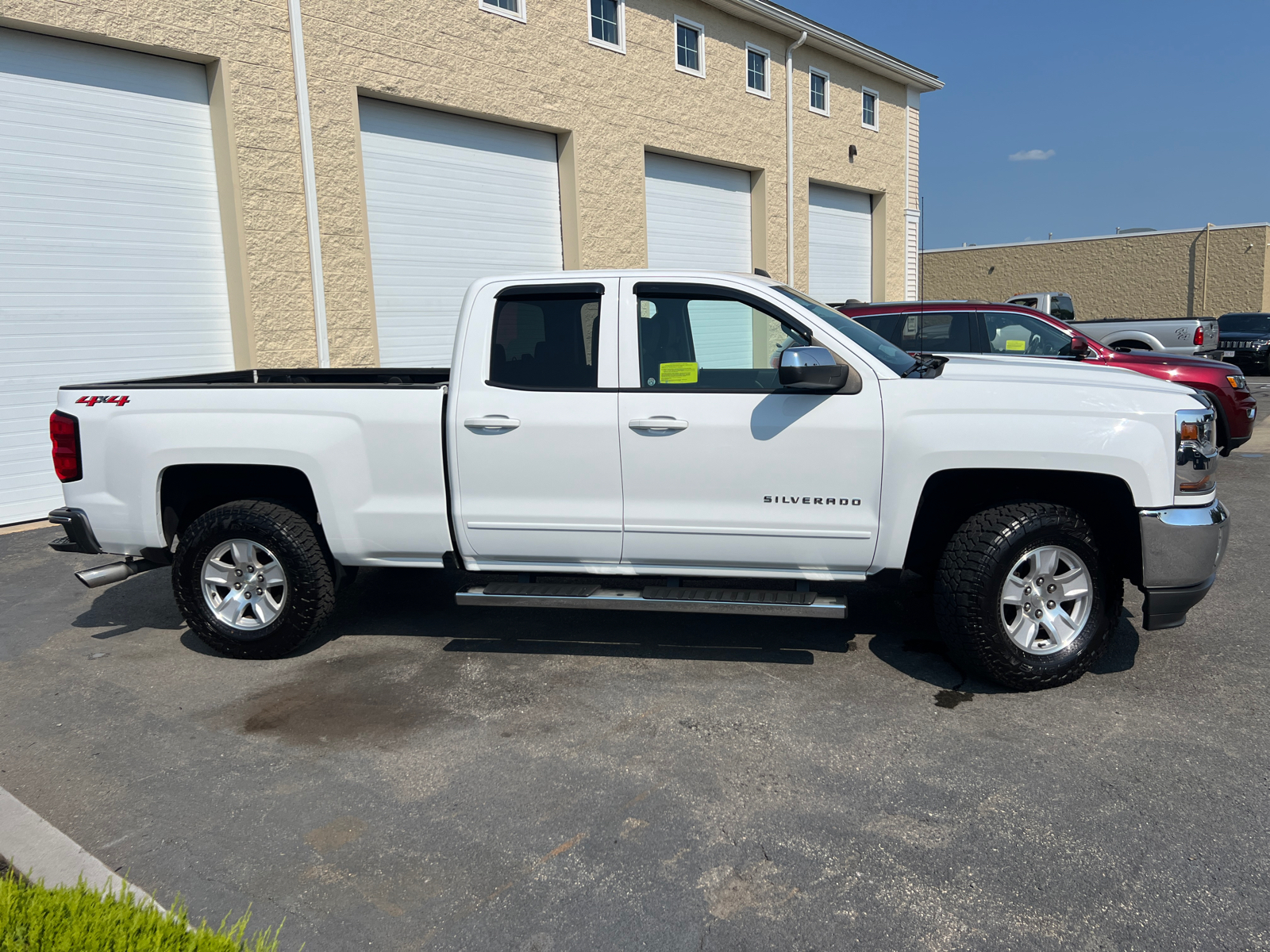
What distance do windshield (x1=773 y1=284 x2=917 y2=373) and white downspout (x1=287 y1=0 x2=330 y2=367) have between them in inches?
290

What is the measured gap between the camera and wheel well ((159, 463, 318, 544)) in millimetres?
5152

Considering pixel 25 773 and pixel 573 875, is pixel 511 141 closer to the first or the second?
pixel 25 773

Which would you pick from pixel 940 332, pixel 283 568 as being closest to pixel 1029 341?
pixel 940 332

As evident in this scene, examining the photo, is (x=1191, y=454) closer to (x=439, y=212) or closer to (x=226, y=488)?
(x=226, y=488)

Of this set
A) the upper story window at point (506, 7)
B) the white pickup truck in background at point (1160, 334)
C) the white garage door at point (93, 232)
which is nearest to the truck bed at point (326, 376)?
the white garage door at point (93, 232)

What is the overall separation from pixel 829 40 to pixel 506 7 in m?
8.65

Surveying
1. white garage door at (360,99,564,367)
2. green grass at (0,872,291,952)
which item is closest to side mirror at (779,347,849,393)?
green grass at (0,872,291,952)

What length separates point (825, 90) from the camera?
19.7 m

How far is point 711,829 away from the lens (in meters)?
3.33

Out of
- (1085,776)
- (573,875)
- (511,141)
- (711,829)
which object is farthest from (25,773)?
(511,141)

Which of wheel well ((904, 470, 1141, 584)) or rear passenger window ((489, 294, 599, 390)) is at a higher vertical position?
rear passenger window ((489, 294, 599, 390))

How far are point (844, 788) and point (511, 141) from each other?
11.6 meters

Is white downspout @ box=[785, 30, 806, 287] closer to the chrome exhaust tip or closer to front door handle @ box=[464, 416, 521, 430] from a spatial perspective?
front door handle @ box=[464, 416, 521, 430]

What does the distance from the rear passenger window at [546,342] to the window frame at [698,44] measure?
12.4 meters
